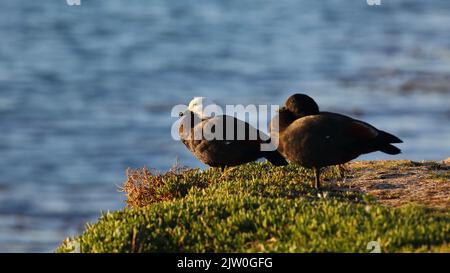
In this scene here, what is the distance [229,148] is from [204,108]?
205 centimetres

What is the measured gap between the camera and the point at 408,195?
47.0 feet

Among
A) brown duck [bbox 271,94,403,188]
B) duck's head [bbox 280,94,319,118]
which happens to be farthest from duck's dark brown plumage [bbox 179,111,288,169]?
brown duck [bbox 271,94,403,188]

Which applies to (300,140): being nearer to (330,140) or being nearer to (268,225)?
(330,140)

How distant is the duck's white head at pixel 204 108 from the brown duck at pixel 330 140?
333cm

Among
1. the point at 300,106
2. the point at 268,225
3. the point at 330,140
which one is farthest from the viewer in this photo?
the point at 300,106

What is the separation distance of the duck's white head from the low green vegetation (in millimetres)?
2646

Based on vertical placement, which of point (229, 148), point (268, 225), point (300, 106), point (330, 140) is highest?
point (300, 106)

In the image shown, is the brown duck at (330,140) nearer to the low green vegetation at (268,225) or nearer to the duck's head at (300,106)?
the duck's head at (300,106)

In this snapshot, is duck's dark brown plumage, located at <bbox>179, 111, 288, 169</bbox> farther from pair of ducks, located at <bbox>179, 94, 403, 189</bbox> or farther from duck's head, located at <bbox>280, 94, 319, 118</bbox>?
duck's head, located at <bbox>280, 94, 319, 118</bbox>

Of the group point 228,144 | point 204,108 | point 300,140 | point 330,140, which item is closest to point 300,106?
point 300,140

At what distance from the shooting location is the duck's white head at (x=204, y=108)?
17.2 metres

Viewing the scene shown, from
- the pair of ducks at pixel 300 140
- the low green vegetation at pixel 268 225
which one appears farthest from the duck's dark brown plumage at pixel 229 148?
the low green vegetation at pixel 268 225

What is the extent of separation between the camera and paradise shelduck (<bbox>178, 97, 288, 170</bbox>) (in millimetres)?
15523

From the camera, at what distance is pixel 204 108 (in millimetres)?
17344
